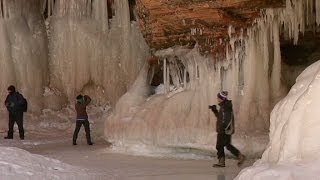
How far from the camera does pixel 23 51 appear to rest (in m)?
19.6

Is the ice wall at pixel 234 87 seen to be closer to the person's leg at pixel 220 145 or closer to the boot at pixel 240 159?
the boot at pixel 240 159

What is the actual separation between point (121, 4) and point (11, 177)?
11.5 meters

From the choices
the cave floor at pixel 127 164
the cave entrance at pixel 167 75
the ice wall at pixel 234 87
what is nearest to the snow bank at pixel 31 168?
the cave floor at pixel 127 164

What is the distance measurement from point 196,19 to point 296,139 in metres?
6.82

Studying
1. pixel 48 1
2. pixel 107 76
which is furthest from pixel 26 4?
pixel 107 76

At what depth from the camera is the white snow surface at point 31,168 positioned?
8.43 metres

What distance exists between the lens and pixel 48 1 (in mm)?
20422

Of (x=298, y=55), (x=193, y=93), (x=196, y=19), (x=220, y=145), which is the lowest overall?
(x=220, y=145)

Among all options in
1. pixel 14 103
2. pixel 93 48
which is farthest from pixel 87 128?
pixel 93 48

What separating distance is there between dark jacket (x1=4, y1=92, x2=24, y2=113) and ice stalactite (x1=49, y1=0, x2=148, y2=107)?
13.1 feet

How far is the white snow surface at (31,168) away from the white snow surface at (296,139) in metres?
3.53

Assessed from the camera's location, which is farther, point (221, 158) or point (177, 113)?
point (177, 113)

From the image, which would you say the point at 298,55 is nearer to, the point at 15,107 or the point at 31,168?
the point at 15,107

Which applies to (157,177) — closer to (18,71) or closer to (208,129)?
(208,129)
